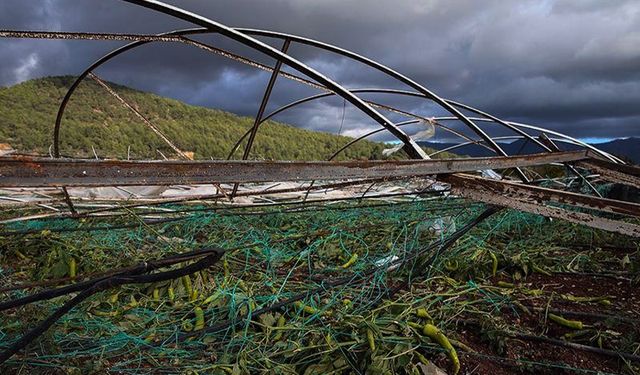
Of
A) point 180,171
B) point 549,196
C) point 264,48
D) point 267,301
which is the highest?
point 264,48

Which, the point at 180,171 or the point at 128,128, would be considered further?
the point at 128,128

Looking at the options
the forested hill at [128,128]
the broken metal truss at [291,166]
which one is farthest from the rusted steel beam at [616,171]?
the forested hill at [128,128]

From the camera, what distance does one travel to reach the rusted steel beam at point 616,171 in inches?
176

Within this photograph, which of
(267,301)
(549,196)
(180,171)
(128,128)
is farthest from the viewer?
(128,128)

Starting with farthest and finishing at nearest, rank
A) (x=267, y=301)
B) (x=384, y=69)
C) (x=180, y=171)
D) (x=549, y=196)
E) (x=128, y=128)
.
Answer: (x=128, y=128) → (x=384, y=69) → (x=267, y=301) → (x=549, y=196) → (x=180, y=171)

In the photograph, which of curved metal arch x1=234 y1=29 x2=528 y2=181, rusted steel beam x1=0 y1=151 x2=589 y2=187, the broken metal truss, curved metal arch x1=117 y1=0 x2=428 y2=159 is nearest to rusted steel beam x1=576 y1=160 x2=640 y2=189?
the broken metal truss

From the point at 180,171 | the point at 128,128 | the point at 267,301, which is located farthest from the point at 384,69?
the point at 128,128

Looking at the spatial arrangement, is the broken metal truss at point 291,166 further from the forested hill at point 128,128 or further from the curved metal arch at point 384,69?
the forested hill at point 128,128

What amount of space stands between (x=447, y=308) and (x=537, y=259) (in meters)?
2.04

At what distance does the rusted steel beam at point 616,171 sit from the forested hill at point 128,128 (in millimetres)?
25188

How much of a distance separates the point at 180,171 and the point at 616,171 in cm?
463

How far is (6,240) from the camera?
5531 millimetres

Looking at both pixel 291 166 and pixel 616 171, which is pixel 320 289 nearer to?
pixel 291 166

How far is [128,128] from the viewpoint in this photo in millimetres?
41125
